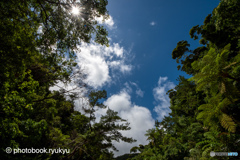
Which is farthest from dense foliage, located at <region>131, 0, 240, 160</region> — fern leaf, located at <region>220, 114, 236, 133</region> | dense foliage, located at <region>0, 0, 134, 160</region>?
dense foliage, located at <region>0, 0, 134, 160</region>

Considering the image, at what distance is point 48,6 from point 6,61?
3381 millimetres

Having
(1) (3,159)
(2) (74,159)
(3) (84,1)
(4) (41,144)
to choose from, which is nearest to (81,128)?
(2) (74,159)

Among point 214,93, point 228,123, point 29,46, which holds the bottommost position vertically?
point 228,123

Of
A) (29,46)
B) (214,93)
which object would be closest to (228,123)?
(214,93)

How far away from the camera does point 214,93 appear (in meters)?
3.91

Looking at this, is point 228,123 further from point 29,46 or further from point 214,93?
point 29,46

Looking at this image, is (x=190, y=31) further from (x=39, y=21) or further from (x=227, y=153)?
(x=39, y=21)

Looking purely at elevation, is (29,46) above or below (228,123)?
above

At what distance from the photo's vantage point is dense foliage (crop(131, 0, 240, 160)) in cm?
354

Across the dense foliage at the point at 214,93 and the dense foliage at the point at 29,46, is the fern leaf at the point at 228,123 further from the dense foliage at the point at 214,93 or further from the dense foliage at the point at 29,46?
the dense foliage at the point at 29,46

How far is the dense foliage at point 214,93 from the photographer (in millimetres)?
3541

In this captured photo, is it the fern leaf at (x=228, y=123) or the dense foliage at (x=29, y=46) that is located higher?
the dense foliage at (x=29, y=46)

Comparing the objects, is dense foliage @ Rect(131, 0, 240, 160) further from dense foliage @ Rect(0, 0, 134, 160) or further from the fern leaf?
dense foliage @ Rect(0, 0, 134, 160)

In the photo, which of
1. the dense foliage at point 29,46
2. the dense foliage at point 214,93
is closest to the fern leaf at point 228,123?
the dense foliage at point 214,93
